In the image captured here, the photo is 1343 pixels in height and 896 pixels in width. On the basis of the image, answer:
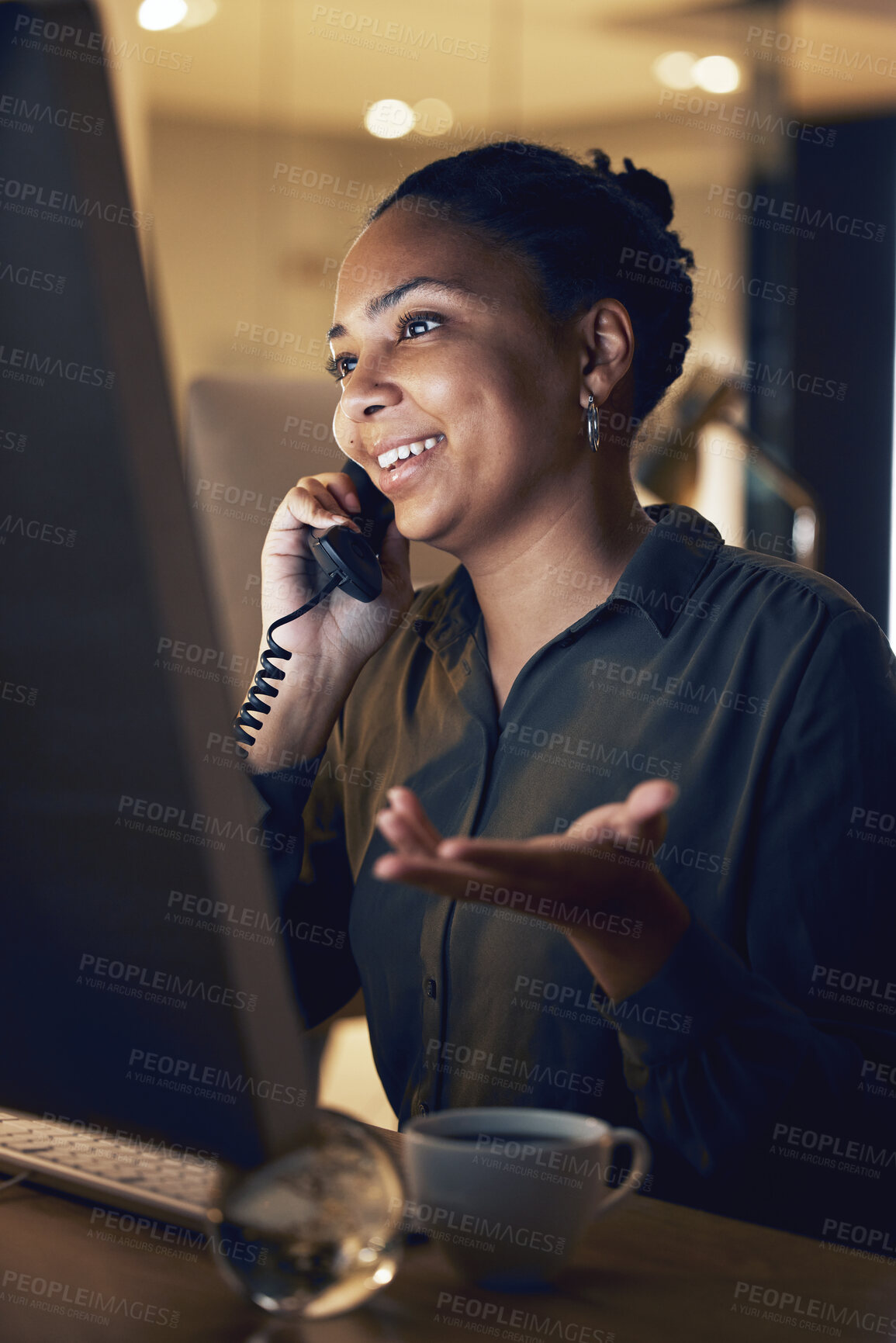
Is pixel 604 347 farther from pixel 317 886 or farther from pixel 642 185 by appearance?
pixel 317 886

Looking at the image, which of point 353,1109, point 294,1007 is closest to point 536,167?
point 294,1007

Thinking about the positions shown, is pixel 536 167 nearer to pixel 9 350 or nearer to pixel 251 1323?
pixel 9 350

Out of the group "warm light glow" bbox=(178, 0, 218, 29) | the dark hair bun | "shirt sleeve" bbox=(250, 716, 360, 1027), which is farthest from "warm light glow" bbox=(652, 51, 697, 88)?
"shirt sleeve" bbox=(250, 716, 360, 1027)

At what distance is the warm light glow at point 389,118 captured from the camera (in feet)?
15.0

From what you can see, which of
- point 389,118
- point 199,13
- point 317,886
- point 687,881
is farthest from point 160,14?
A: point 687,881

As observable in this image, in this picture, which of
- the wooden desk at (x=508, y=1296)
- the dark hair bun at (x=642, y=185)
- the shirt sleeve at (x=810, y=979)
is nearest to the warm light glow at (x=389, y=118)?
the dark hair bun at (x=642, y=185)

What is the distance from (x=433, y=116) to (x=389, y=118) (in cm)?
20

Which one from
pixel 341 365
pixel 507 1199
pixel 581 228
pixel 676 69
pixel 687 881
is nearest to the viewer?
pixel 507 1199

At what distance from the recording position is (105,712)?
0.47m

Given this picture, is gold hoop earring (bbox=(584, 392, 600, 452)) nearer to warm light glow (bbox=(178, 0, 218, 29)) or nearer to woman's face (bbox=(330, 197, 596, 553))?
woman's face (bbox=(330, 197, 596, 553))

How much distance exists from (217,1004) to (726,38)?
489 cm

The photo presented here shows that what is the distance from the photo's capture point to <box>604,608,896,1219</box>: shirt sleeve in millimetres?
872

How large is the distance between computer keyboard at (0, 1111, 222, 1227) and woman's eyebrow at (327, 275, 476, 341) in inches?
38.4

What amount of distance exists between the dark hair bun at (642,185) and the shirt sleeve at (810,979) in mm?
651
